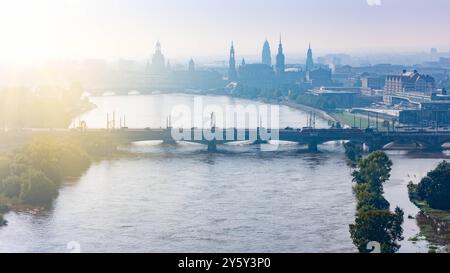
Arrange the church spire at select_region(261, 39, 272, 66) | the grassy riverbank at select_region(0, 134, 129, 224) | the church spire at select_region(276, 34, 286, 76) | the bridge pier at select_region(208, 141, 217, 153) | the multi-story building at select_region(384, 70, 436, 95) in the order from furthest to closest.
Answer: the church spire at select_region(261, 39, 272, 66) → the church spire at select_region(276, 34, 286, 76) → the multi-story building at select_region(384, 70, 436, 95) → the bridge pier at select_region(208, 141, 217, 153) → the grassy riverbank at select_region(0, 134, 129, 224)

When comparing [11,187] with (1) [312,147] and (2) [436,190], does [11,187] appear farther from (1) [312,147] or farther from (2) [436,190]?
(1) [312,147]

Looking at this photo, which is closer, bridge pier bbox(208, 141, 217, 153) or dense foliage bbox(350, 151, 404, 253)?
dense foliage bbox(350, 151, 404, 253)

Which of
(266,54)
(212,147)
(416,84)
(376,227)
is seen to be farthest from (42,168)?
(266,54)

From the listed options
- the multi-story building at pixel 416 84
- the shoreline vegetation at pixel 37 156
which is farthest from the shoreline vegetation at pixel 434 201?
the multi-story building at pixel 416 84

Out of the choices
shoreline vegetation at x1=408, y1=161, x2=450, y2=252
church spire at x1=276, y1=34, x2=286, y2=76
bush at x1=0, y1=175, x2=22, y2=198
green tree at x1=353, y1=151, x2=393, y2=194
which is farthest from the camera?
church spire at x1=276, y1=34, x2=286, y2=76

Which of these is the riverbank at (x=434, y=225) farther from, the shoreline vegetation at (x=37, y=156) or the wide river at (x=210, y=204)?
the shoreline vegetation at (x=37, y=156)

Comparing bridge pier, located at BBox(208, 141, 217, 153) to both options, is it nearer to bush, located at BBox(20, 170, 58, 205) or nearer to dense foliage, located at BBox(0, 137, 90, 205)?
dense foliage, located at BBox(0, 137, 90, 205)

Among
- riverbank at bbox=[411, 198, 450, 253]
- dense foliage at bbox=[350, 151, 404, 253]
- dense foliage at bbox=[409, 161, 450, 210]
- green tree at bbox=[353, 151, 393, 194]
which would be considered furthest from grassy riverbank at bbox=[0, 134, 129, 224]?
dense foliage at bbox=[409, 161, 450, 210]
